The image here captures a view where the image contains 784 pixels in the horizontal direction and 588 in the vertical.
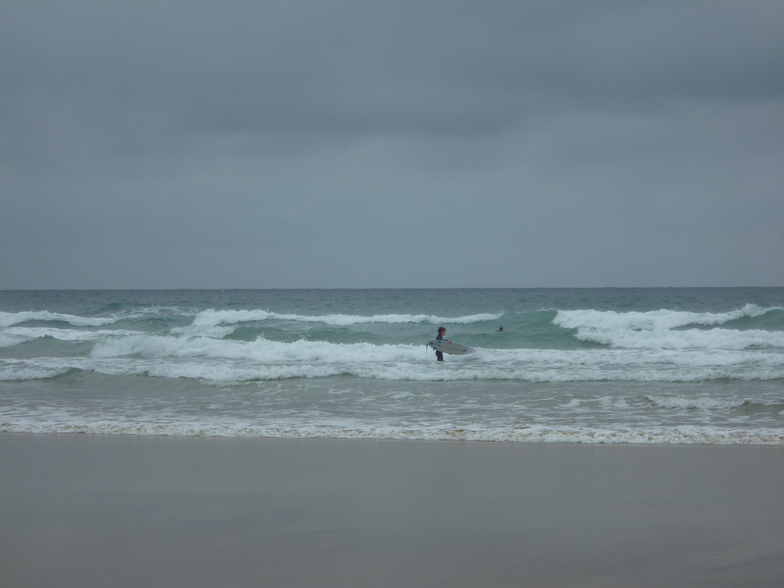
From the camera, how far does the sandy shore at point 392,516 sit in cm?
423

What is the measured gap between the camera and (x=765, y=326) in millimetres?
27438

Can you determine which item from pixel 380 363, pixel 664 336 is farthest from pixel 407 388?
pixel 664 336

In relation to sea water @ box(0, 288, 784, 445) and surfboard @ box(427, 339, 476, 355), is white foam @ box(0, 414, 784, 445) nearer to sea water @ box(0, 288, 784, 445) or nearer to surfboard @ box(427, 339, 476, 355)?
sea water @ box(0, 288, 784, 445)

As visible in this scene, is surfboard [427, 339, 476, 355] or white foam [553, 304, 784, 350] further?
white foam [553, 304, 784, 350]

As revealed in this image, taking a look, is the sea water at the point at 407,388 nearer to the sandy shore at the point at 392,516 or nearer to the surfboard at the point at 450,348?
the surfboard at the point at 450,348

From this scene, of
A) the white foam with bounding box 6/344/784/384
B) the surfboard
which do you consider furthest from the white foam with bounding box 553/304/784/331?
the surfboard

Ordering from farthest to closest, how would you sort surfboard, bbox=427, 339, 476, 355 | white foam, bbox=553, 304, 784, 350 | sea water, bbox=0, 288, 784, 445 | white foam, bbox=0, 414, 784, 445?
white foam, bbox=553, 304, 784, 350
surfboard, bbox=427, 339, 476, 355
sea water, bbox=0, 288, 784, 445
white foam, bbox=0, 414, 784, 445

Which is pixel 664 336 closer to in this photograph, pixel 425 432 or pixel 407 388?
pixel 407 388

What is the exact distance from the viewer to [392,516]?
17.4 ft

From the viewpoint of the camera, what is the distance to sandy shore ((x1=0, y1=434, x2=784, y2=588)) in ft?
13.9

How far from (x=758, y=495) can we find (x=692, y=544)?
1.68m

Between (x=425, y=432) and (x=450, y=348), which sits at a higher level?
(x=450, y=348)

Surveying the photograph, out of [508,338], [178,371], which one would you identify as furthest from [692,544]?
[508,338]

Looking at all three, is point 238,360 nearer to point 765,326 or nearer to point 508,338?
point 508,338
